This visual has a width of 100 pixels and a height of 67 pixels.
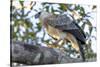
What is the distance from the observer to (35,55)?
192 centimetres

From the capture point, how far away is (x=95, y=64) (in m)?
2.13

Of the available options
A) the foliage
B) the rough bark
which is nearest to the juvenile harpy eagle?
the foliage

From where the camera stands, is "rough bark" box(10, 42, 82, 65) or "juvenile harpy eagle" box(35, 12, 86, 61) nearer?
"rough bark" box(10, 42, 82, 65)

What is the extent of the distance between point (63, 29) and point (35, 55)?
392mm

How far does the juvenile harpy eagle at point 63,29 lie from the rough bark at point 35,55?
15cm

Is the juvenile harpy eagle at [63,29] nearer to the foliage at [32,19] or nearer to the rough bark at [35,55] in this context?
the foliage at [32,19]

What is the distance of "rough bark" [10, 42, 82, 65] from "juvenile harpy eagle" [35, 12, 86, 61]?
0.15m

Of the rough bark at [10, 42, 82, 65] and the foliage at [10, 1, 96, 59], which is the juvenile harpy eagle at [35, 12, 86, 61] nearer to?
the foliage at [10, 1, 96, 59]

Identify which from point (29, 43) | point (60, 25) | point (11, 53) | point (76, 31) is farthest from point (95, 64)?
point (11, 53)

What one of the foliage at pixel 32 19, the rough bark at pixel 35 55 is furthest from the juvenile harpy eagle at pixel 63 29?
the rough bark at pixel 35 55

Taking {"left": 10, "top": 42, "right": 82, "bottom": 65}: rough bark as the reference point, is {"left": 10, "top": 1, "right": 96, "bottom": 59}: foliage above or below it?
above

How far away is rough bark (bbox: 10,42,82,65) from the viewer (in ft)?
6.09

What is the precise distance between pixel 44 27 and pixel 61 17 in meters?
0.21

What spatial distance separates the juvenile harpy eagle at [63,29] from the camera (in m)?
1.97
